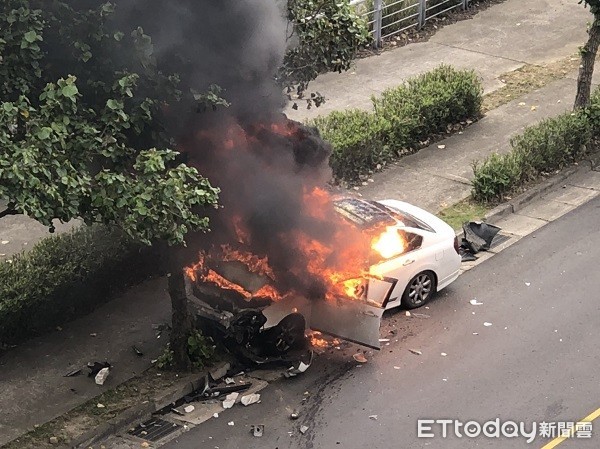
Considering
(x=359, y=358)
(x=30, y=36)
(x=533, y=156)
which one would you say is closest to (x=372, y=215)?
(x=359, y=358)

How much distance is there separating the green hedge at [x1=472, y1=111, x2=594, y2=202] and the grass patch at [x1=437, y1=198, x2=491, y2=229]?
18 centimetres

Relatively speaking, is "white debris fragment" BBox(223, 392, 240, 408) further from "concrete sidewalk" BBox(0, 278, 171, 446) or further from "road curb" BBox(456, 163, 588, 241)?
"road curb" BBox(456, 163, 588, 241)

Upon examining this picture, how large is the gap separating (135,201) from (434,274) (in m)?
5.32

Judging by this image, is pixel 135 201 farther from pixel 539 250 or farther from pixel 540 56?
pixel 540 56

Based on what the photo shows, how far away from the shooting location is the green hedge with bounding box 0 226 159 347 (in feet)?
41.8

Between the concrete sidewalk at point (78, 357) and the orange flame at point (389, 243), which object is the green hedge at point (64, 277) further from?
the orange flame at point (389, 243)

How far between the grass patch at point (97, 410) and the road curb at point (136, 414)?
8 cm

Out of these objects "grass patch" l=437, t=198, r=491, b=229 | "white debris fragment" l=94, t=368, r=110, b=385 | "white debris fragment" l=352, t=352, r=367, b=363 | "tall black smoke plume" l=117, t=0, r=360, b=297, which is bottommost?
"white debris fragment" l=352, t=352, r=367, b=363

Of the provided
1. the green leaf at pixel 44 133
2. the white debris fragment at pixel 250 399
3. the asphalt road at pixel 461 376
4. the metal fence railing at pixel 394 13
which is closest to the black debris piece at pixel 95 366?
the asphalt road at pixel 461 376

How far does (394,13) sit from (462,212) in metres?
7.84

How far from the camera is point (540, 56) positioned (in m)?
22.6

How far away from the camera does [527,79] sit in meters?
21.4

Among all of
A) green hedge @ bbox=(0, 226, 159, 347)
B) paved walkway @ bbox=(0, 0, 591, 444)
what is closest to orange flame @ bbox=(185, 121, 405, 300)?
green hedge @ bbox=(0, 226, 159, 347)

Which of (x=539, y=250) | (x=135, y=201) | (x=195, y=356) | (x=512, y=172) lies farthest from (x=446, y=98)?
(x=135, y=201)
